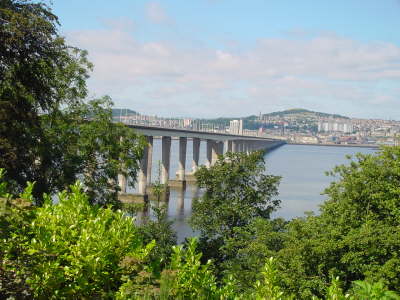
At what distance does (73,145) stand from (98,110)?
8.92ft

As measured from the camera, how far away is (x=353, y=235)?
18.3m

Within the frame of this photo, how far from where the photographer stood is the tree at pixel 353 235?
699 inches

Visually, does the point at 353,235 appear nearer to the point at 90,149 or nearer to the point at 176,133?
the point at 90,149

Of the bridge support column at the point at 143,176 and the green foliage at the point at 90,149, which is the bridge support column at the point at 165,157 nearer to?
the bridge support column at the point at 143,176

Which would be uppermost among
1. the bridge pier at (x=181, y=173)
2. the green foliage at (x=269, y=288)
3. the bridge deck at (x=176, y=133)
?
the bridge deck at (x=176, y=133)

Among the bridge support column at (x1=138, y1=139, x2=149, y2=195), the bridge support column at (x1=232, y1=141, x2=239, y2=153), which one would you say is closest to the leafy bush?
the bridge support column at (x1=138, y1=139, x2=149, y2=195)

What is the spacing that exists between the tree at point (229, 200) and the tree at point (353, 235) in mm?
8179

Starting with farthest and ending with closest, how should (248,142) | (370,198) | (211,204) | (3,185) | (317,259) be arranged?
(248,142)
(211,204)
(370,198)
(317,259)
(3,185)

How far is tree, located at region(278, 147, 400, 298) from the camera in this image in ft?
58.3

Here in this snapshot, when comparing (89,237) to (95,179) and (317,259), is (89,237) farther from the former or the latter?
(95,179)

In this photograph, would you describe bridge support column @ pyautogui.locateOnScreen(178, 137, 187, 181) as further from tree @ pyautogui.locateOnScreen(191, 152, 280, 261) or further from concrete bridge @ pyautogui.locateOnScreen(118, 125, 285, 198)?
tree @ pyautogui.locateOnScreen(191, 152, 280, 261)

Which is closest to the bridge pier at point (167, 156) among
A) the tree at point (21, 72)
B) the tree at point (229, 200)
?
the tree at point (229, 200)

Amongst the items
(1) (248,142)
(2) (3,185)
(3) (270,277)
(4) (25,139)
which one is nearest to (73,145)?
(4) (25,139)

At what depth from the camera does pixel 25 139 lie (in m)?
20.4
